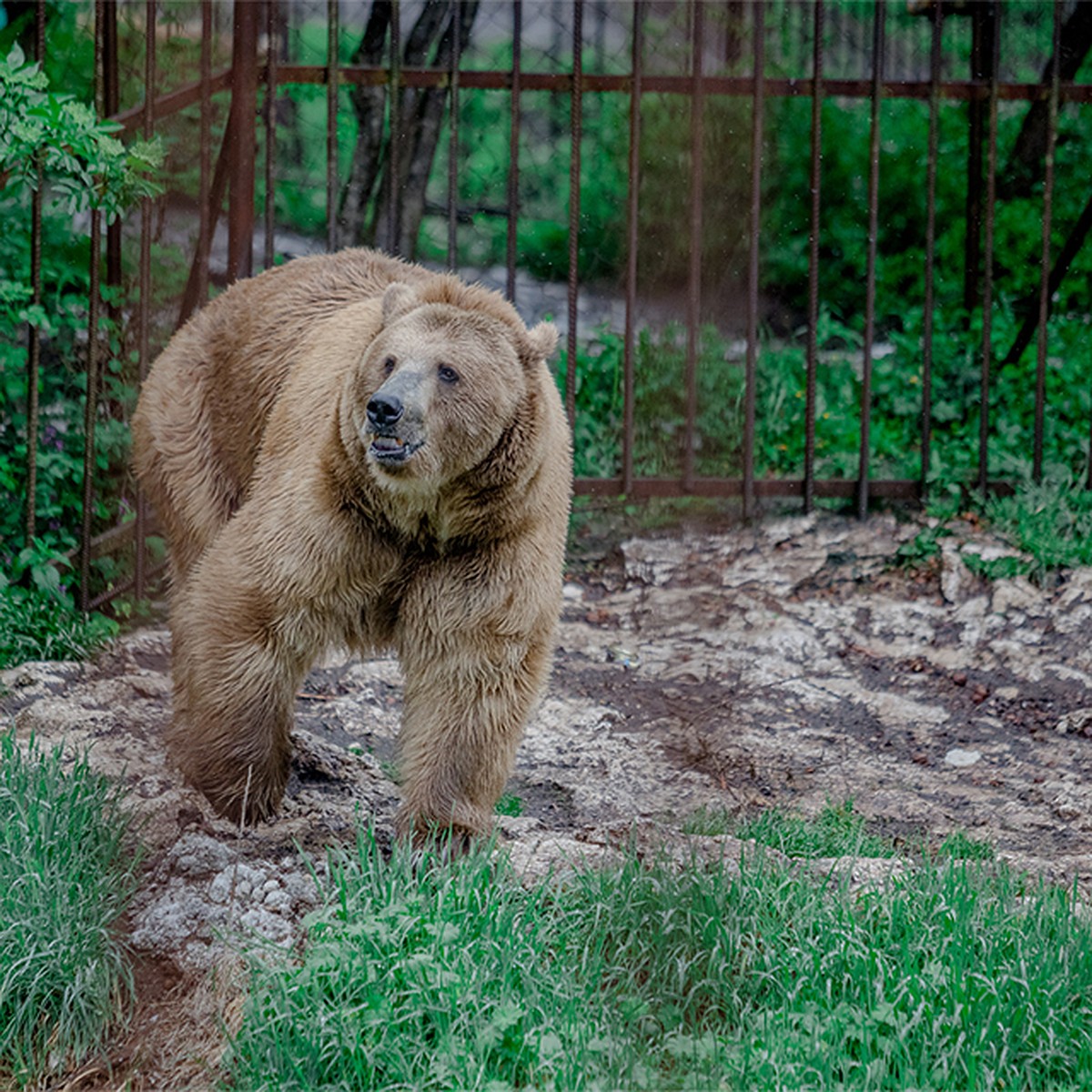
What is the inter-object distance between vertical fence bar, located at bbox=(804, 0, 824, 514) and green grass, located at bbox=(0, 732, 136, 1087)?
4.04 meters

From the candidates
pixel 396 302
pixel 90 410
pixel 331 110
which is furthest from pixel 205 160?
pixel 396 302

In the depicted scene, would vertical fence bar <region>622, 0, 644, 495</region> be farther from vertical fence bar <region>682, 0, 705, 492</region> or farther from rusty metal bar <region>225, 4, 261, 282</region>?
rusty metal bar <region>225, 4, 261, 282</region>

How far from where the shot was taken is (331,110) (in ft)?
21.9

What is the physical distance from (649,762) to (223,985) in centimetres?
212

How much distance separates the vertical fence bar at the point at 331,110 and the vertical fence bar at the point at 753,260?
178cm

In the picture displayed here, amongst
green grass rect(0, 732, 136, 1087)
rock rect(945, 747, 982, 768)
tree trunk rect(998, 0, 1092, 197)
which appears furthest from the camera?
tree trunk rect(998, 0, 1092, 197)

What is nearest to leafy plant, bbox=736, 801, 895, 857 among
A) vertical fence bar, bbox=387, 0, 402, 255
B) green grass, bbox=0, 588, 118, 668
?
green grass, bbox=0, 588, 118, 668

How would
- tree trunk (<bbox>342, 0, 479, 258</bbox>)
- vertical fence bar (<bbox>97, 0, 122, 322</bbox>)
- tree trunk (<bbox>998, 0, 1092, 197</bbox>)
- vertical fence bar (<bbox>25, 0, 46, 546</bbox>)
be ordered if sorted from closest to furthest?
vertical fence bar (<bbox>25, 0, 46, 546</bbox>), vertical fence bar (<bbox>97, 0, 122, 322</bbox>), tree trunk (<bbox>342, 0, 479, 258</bbox>), tree trunk (<bbox>998, 0, 1092, 197</bbox>)

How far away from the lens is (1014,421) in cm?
789

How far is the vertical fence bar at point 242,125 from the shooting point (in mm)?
6672

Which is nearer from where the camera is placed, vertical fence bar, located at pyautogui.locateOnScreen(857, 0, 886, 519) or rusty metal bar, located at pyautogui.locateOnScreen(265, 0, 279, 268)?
rusty metal bar, located at pyautogui.locateOnScreen(265, 0, 279, 268)

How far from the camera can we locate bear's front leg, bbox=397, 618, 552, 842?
421 cm

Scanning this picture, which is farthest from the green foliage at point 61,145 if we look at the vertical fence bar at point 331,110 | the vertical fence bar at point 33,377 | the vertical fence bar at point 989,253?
the vertical fence bar at point 989,253

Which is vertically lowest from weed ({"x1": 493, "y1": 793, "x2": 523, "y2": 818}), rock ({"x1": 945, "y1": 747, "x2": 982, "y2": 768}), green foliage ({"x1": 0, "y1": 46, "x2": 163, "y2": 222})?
weed ({"x1": 493, "y1": 793, "x2": 523, "y2": 818})
